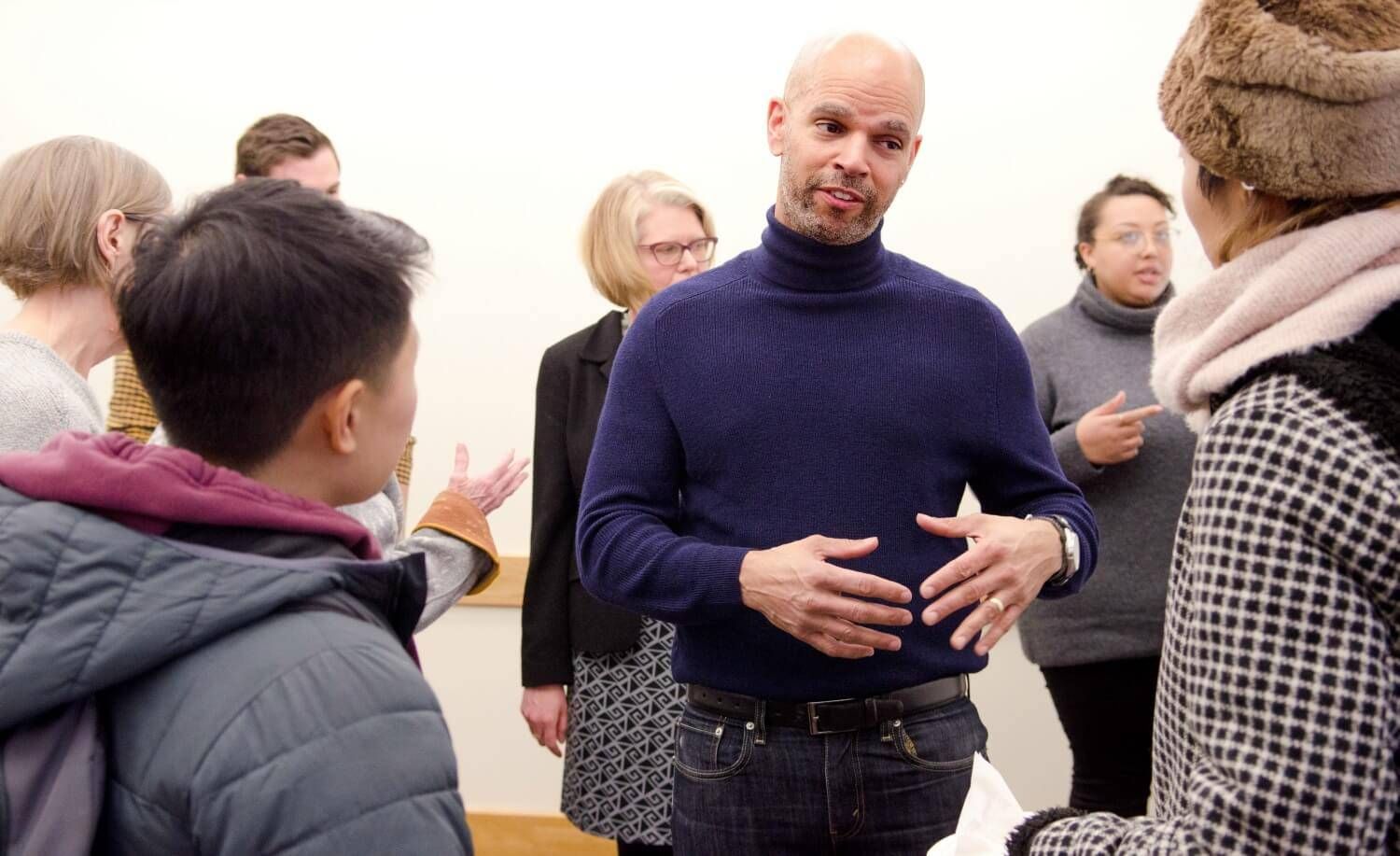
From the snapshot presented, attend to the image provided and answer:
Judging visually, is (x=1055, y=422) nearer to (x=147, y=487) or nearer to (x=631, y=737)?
(x=631, y=737)

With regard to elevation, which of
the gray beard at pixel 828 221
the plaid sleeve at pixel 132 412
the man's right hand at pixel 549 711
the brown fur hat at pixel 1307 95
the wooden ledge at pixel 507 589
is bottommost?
the wooden ledge at pixel 507 589

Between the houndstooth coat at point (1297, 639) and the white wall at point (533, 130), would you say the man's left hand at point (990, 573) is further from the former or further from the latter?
the white wall at point (533, 130)

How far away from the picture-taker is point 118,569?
0.83m

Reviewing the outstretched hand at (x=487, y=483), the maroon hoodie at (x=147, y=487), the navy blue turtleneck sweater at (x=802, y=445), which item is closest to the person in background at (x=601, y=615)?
the outstretched hand at (x=487, y=483)

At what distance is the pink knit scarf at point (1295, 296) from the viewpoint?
3.27 ft

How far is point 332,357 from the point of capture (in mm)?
958

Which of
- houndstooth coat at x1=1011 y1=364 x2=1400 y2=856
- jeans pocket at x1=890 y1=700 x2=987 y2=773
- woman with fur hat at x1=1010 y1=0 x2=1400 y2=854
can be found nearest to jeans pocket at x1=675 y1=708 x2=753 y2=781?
jeans pocket at x1=890 y1=700 x2=987 y2=773

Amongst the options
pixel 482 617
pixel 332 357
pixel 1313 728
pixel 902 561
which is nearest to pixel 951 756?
pixel 902 561

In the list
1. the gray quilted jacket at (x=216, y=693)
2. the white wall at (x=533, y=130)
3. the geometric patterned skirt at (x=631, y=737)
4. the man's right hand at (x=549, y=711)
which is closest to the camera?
the gray quilted jacket at (x=216, y=693)

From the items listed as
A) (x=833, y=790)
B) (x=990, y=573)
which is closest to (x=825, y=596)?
(x=990, y=573)

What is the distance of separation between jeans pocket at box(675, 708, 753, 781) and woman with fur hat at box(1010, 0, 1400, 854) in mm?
544

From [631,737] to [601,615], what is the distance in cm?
23

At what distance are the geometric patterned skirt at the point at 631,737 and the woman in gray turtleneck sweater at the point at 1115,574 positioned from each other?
2.82 feet

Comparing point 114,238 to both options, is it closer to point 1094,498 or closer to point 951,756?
point 951,756
